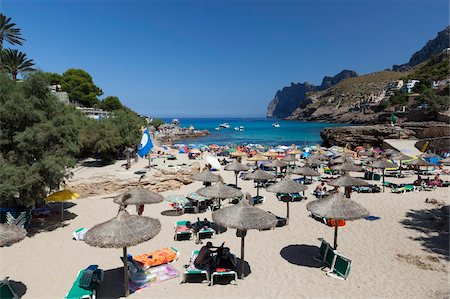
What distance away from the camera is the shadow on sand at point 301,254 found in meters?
8.45

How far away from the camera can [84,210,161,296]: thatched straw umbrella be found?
6.16 meters

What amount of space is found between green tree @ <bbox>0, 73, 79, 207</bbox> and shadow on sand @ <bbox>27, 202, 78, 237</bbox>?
106cm

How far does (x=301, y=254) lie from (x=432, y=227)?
6.27m

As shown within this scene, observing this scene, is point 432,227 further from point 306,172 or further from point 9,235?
point 9,235

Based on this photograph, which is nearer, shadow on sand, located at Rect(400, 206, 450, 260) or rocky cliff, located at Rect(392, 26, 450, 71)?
shadow on sand, located at Rect(400, 206, 450, 260)

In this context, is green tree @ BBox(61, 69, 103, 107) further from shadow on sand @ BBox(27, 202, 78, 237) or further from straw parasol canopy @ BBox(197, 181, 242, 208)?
straw parasol canopy @ BBox(197, 181, 242, 208)

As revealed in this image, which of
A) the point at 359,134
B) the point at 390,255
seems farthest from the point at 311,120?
the point at 390,255

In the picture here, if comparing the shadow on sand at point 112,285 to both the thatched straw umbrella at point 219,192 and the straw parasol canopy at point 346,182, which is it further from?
the straw parasol canopy at point 346,182

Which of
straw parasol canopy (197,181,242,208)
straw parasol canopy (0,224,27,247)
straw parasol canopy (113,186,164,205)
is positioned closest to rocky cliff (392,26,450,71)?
straw parasol canopy (197,181,242,208)

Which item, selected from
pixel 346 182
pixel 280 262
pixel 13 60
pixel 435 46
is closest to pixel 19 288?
pixel 280 262

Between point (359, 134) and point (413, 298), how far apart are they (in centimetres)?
4430

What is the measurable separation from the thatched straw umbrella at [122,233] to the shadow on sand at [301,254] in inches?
173

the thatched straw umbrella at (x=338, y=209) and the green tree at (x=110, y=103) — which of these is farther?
the green tree at (x=110, y=103)

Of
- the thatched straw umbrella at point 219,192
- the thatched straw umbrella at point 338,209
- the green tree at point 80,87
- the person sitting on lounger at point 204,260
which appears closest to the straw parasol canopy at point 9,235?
the person sitting on lounger at point 204,260
